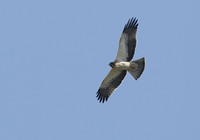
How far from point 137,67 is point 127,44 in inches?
40.2

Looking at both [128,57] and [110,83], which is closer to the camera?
[128,57]

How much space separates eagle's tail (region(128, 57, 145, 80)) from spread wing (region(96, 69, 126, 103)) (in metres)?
0.60

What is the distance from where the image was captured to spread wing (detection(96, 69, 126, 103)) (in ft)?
59.5

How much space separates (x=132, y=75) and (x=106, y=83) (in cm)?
135

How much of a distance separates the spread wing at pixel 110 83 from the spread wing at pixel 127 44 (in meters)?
0.78

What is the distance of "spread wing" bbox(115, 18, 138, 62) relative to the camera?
17297 millimetres

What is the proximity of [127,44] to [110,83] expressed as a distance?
2.08 metres

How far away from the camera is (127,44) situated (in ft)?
56.7

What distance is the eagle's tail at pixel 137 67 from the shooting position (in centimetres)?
1741

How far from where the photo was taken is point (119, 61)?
694 inches

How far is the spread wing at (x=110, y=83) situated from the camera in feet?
59.5

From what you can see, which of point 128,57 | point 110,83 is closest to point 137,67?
point 128,57

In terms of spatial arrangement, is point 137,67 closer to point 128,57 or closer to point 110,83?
point 128,57

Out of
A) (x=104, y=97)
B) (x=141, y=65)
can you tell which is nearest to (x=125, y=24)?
(x=141, y=65)
